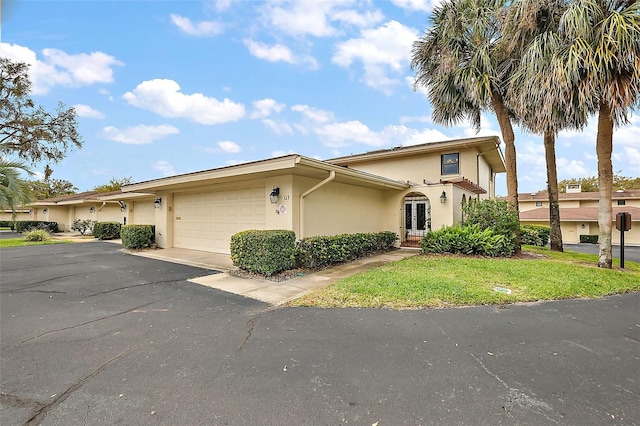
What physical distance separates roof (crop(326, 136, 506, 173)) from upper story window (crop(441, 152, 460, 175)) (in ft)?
1.25

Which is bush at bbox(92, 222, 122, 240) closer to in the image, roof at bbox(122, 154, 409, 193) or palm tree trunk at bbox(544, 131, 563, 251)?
roof at bbox(122, 154, 409, 193)

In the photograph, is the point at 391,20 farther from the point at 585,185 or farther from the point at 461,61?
the point at 585,185

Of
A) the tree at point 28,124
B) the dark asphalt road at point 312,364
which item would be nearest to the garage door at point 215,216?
the dark asphalt road at point 312,364

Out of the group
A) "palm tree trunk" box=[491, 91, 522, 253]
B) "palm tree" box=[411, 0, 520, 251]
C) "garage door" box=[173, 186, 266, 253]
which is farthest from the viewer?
"palm tree trunk" box=[491, 91, 522, 253]

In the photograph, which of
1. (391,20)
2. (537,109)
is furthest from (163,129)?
(537,109)

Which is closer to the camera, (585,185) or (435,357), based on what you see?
(435,357)

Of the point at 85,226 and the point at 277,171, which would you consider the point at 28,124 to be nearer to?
the point at 85,226

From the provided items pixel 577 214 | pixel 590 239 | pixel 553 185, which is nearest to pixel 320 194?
pixel 553 185

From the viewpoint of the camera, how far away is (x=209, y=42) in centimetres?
1048

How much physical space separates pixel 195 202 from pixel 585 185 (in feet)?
164

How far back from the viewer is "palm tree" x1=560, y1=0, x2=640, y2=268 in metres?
6.72

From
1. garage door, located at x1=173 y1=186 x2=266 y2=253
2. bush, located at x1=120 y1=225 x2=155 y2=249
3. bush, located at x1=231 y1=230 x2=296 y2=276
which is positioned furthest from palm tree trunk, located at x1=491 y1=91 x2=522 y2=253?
bush, located at x1=120 y1=225 x2=155 y2=249

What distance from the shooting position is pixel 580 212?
25562mm

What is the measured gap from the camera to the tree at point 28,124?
63.2ft
